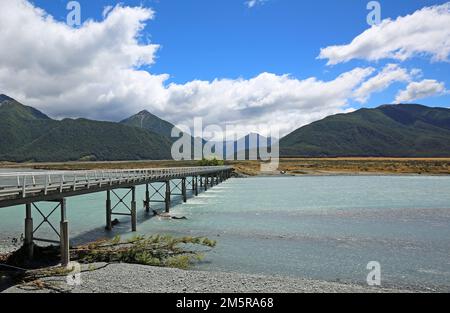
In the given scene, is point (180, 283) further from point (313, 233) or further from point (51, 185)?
point (313, 233)

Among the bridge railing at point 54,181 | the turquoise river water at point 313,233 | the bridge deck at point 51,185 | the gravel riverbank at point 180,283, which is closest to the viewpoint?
the gravel riverbank at point 180,283

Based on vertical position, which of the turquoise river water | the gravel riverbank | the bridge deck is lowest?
the turquoise river water

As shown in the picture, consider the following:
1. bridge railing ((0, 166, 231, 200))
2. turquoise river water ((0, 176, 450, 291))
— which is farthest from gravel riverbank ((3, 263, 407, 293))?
bridge railing ((0, 166, 231, 200))

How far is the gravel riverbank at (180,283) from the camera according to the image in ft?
50.5

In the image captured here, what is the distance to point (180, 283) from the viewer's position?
53.6 ft

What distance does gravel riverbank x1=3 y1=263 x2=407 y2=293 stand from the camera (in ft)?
50.5

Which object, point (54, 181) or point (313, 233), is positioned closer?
point (54, 181)

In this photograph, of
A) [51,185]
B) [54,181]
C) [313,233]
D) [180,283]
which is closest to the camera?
[180,283]

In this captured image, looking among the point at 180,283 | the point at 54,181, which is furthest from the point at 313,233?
the point at 54,181

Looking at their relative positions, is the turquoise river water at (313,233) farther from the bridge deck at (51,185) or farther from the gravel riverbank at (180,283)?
the bridge deck at (51,185)

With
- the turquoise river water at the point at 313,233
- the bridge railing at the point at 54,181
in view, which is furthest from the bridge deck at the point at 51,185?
the turquoise river water at the point at 313,233

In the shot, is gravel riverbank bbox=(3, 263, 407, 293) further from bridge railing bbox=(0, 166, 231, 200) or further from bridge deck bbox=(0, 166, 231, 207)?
bridge railing bbox=(0, 166, 231, 200)

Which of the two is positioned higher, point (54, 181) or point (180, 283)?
point (54, 181)
